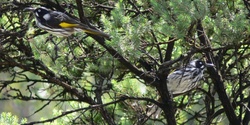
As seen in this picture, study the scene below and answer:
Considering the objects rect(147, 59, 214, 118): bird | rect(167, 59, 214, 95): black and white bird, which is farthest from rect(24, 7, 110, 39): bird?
rect(167, 59, 214, 95): black and white bird

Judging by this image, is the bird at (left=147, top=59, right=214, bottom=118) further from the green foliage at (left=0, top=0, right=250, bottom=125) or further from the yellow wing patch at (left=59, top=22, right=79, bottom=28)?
Answer: the yellow wing patch at (left=59, top=22, right=79, bottom=28)

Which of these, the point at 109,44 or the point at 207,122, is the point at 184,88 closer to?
the point at 207,122

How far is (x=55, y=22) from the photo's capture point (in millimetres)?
5570

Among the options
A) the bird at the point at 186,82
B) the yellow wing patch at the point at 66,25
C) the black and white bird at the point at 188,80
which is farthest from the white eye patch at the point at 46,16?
the black and white bird at the point at 188,80

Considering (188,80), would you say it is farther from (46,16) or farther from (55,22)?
(46,16)

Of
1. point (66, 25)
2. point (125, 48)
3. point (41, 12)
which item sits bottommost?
Answer: point (125, 48)

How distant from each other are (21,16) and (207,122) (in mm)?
1990

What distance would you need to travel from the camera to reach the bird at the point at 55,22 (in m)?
5.39

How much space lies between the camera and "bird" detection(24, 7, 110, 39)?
539 cm

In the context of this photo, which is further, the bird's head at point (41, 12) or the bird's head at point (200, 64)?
the bird's head at point (200, 64)

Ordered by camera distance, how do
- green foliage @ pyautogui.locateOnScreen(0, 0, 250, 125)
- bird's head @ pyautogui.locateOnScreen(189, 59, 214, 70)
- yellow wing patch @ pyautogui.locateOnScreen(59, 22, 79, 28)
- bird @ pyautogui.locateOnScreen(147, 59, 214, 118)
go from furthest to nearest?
bird @ pyautogui.locateOnScreen(147, 59, 214, 118) → bird's head @ pyautogui.locateOnScreen(189, 59, 214, 70) → yellow wing patch @ pyautogui.locateOnScreen(59, 22, 79, 28) → green foliage @ pyautogui.locateOnScreen(0, 0, 250, 125)

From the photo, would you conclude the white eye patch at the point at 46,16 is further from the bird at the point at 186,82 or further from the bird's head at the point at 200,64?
the bird's head at the point at 200,64

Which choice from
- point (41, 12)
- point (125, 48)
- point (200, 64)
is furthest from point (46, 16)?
point (200, 64)

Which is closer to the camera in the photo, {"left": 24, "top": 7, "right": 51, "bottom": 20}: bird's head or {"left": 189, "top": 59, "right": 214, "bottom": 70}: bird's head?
{"left": 24, "top": 7, "right": 51, "bottom": 20}: bird's head
